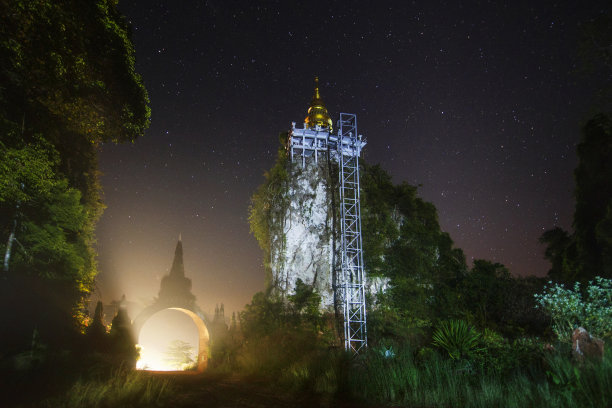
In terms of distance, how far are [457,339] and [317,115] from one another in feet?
108

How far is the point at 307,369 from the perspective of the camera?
9.66 metres

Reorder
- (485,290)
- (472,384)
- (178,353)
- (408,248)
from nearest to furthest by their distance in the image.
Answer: (472,384) < (485,290) < (408,248) < (178,353)

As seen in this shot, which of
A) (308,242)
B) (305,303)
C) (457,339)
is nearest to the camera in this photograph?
(457,339)

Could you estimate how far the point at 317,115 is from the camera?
37688 millimetres

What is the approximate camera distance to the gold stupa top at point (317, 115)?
3753cm

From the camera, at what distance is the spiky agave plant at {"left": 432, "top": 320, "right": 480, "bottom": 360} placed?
303 inches

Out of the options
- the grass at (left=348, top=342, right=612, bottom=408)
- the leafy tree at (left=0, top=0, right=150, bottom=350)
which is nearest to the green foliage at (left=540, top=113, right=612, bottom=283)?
the grass at (left=348, top=342, right=612, bottom=408)

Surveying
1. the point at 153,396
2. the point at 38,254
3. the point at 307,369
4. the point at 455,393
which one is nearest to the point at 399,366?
the point at 455,393

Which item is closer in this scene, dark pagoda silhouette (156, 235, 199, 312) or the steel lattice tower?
the steel lattice tower

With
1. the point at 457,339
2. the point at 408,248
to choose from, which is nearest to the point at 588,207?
the point at 408,248

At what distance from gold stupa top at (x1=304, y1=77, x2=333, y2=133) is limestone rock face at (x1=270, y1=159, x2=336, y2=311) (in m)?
13.6

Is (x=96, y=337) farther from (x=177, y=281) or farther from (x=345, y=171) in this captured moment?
(x=177, y=281)

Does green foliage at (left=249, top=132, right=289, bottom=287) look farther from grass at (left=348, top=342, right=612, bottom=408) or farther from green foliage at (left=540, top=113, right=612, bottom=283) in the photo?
green foliage at (left=540, top=113, right=612, bottom=283)

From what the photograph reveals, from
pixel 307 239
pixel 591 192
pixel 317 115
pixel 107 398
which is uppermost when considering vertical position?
pixel 317 115
